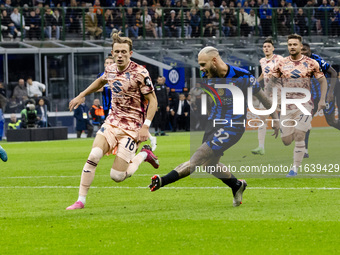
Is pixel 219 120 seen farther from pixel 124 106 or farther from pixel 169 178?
pixel 124 106

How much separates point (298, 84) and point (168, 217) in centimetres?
551

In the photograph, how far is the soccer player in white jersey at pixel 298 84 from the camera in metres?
13.8

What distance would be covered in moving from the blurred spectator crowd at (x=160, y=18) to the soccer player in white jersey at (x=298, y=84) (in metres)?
23.6

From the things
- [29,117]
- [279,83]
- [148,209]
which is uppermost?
[279,83]

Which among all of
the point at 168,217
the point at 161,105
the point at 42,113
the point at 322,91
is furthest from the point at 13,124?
the point at 168,217

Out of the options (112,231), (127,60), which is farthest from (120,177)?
(112,231)

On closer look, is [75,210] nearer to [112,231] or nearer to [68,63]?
[112,231]

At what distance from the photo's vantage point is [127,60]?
34.2 ft

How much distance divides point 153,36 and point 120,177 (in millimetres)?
29007

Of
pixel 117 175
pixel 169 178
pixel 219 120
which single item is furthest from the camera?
pixel 117 175

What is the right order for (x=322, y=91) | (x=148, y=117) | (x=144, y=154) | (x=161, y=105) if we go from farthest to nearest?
(x=161, y=105) < (x=322, y=91) < (x=144, y=154) < (x=148, y=117)

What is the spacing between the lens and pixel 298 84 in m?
14.0

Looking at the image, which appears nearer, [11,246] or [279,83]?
[11,246]

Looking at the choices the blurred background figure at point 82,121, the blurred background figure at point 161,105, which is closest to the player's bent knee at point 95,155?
the blurred background figure at point 161,105
